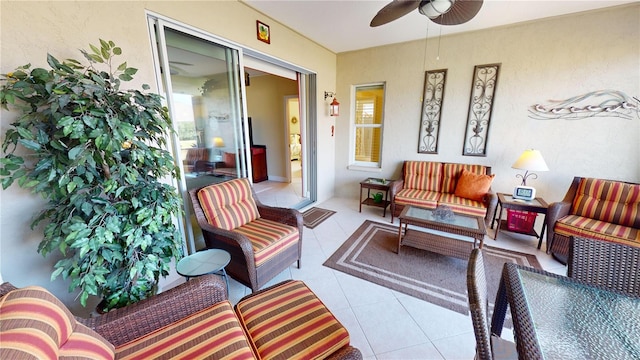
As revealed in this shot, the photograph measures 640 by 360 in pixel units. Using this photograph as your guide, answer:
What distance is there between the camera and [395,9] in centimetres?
200

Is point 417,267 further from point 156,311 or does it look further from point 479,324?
point 156,311

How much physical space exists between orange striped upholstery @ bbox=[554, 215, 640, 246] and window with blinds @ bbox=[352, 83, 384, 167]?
2443 mm

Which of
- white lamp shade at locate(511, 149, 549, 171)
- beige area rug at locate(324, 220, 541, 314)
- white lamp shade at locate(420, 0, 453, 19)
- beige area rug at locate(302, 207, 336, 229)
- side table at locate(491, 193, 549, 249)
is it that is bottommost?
beige area rug at locate(324, 220, 541, 314)

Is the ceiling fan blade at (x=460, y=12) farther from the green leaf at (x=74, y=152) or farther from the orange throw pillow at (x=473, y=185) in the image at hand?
the green leaf at (x=74, y=152)

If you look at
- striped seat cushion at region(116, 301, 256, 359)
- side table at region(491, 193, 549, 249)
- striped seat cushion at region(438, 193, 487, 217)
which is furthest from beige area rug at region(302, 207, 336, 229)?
side table at region(491, 193, 549, 249)

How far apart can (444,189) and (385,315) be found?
2.37 m

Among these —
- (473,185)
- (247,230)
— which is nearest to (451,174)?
(473,185)

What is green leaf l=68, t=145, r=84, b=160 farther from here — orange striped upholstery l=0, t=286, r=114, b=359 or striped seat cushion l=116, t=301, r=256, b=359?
striped seat cushion l=116, t=301, r=256, b=359

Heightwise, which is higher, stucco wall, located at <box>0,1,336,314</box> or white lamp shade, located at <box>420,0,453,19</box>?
white lamp shade, located at <box>420,0,453,19</box>

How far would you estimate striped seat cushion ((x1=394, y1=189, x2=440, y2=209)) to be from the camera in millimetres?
3102

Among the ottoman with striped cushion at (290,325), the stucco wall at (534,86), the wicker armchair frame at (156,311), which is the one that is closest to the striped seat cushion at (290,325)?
the ottoman with striped cushion at (290,325)

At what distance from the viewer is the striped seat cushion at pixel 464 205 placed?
2.85m

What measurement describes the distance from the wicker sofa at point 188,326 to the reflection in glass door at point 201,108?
1.20 meters

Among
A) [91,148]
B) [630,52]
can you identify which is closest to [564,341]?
[91,148]
